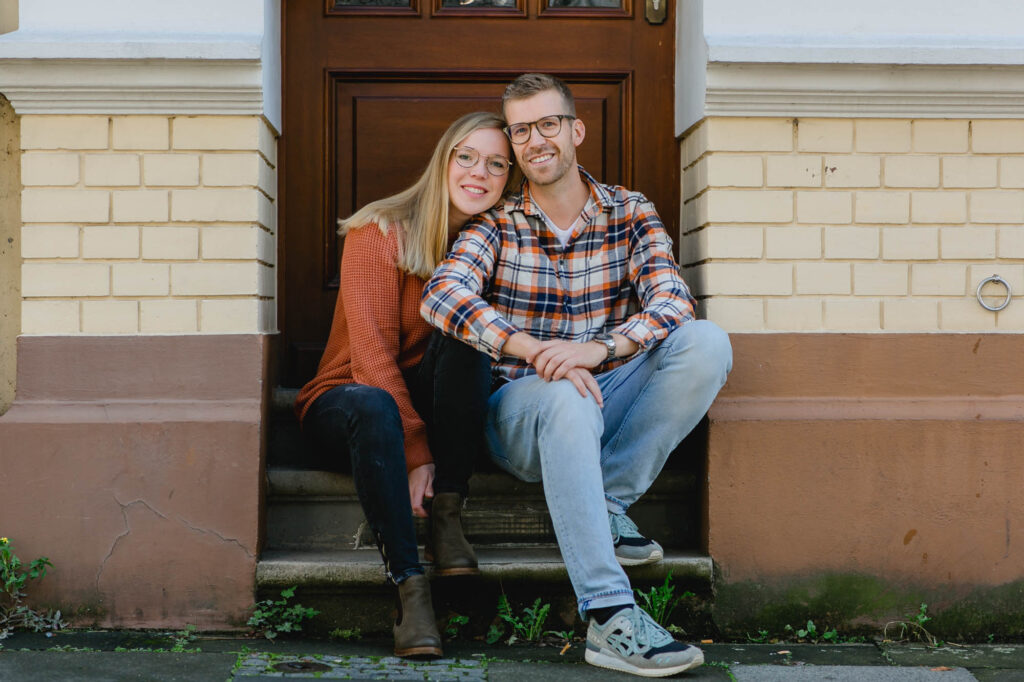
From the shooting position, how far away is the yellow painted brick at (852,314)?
11.3 feet

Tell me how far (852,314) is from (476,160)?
1267 mm

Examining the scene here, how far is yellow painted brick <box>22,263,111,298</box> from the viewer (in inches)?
131

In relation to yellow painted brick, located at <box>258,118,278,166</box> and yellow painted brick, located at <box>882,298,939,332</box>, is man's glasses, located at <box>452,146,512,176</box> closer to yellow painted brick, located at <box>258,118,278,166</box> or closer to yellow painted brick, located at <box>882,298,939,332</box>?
yellow painted brick, located at <box>258,118,278,166</box>

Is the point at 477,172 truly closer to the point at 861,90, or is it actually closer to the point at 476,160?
the point at 476,160

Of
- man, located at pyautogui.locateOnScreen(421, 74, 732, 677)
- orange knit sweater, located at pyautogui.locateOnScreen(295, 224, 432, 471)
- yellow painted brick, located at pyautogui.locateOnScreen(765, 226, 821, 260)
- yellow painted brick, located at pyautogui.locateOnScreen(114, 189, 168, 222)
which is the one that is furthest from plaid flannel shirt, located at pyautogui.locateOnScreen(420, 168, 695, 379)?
yellow painted brick, located at pyautogui.locateOnScreen(114, 189, 168, 222)

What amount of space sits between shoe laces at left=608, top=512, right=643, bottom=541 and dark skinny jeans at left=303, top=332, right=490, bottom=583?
45cm

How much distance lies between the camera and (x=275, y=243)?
3707 mm

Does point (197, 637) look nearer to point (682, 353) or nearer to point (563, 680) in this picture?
point (563, 680)

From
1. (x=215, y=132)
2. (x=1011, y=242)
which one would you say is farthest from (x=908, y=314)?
(x=215, y=132)

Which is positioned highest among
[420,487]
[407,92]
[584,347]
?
[407,92]

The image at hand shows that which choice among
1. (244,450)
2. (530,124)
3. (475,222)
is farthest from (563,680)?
(530,124)

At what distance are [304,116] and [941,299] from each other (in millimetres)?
2199

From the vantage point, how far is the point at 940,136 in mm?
3451

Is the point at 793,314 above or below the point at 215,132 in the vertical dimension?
below
